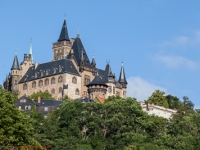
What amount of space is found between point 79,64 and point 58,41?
13.1 metres

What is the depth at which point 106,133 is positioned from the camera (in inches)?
3703

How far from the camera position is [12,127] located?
55062 mm

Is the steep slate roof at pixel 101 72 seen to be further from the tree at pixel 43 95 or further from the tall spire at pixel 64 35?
the tree at pixel 43 95

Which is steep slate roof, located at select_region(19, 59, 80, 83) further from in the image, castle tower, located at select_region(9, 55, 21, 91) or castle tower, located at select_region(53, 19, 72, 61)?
castle tower, located at select_region(53, 19, 72, 61)

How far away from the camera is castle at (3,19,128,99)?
447 ft

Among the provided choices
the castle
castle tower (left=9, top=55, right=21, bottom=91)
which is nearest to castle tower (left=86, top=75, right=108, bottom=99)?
the castle

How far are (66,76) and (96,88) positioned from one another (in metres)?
10.3

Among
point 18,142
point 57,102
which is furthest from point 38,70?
point 18,142

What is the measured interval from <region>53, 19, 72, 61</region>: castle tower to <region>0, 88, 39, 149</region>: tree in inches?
3570

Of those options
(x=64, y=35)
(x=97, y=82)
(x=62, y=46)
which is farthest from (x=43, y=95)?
(x=64, y=35)

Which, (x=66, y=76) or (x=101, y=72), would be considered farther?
(x=101, y=72)

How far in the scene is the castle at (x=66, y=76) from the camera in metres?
136

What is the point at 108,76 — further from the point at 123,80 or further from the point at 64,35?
the point at 64,35

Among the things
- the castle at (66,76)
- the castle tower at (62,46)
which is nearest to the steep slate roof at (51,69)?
the castle at (66,76)
